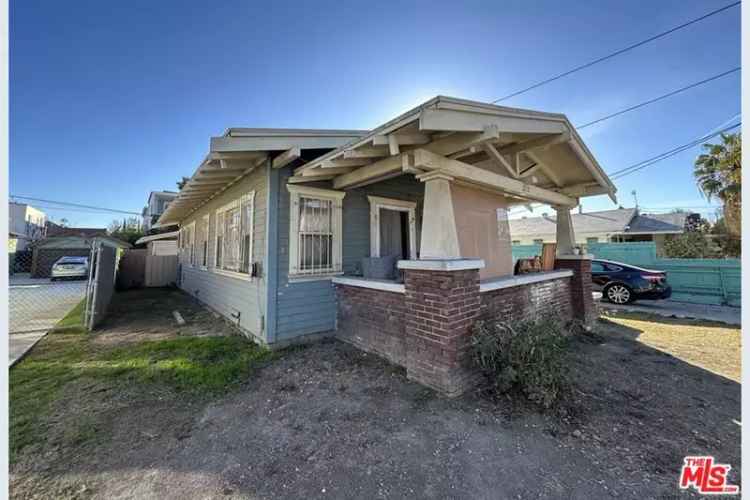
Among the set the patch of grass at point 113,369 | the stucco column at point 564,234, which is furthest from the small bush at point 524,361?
the stucco column at point 564,234

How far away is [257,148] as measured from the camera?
12.5 feet

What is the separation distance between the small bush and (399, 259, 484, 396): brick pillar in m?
0.20

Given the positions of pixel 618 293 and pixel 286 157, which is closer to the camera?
pixel 286 157

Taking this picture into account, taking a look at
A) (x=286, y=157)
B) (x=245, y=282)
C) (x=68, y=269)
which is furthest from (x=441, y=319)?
(x=68, y=269)

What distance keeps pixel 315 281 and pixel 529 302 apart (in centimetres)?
345

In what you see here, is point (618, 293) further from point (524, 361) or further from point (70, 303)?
point (70, 303)

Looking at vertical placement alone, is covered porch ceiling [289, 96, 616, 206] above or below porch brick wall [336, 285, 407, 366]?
above

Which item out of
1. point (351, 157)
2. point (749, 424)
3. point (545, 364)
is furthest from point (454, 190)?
point (749, 424)

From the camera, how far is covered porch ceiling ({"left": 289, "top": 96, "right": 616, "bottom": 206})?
279cm

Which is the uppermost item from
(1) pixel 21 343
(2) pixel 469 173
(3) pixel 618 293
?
(2) pixel 469 173

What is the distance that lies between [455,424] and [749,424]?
1886 mm

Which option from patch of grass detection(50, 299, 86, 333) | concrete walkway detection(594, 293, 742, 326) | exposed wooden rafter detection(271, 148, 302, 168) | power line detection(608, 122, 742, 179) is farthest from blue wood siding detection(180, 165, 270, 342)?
power line detection(608, 122, 742, 179)

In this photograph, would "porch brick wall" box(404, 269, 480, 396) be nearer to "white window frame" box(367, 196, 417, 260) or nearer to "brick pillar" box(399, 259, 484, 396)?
"brick pillar" box(399, 259, 484, 396)

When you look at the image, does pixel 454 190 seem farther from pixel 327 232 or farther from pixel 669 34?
pixel 669 34
